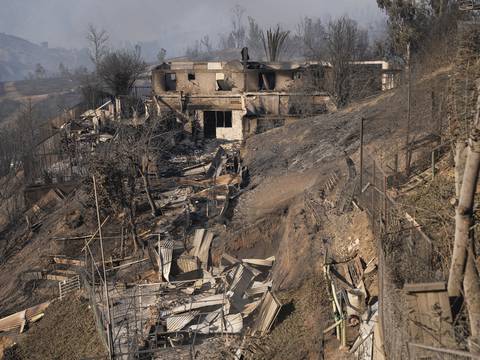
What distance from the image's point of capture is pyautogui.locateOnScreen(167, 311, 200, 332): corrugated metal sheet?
11.5m

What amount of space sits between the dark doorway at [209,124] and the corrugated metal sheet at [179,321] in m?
20.6

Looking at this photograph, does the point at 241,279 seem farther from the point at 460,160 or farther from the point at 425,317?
the point at 460,160

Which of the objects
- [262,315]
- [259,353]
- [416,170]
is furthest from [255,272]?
[416,170]

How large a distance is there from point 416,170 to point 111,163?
865cm

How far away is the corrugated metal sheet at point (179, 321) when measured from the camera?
452 inches

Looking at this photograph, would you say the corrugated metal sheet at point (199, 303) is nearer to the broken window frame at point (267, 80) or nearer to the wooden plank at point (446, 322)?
the wooden plank at point (446, 322)

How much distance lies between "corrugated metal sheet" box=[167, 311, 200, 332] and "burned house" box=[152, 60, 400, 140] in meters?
18.1

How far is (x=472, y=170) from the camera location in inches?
241

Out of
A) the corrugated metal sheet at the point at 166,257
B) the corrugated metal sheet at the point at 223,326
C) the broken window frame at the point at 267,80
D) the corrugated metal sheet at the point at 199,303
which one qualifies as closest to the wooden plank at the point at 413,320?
the corrugated metal sheet at the point at 223,326

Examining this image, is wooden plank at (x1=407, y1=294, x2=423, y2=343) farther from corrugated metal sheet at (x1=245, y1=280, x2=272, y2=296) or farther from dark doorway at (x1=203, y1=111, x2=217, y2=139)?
dark doorway at (x1=203, y1=111, x2=217, y2=139)

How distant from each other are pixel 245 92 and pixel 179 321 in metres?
21.7

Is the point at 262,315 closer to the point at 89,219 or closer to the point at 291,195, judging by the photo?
the point at 291,195

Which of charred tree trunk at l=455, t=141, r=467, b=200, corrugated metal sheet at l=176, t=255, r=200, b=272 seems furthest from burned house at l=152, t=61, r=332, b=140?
charred tree trunk at l=455, t=141, r=467, b=200

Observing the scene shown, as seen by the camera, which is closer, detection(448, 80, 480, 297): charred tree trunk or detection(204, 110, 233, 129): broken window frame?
detection(448, 80, 480, 297): charred tree trunk
